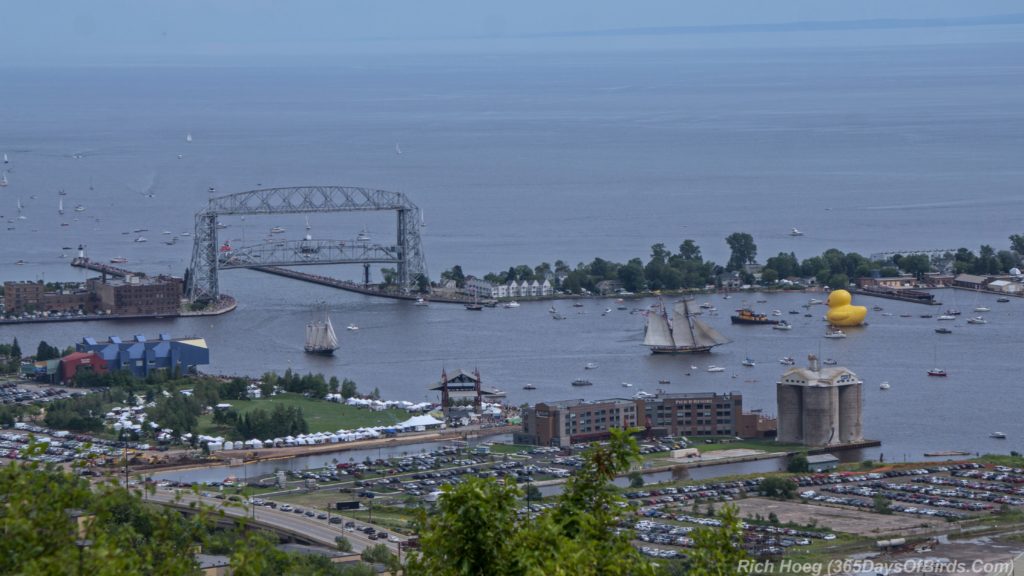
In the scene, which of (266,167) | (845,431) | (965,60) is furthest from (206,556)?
(965,60)

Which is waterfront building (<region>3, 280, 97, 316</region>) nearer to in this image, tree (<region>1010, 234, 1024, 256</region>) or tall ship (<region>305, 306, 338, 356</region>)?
tall ship (<region>305, 306, 338, 356</region>)

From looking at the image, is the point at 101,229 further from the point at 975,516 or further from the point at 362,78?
the point at 362,78

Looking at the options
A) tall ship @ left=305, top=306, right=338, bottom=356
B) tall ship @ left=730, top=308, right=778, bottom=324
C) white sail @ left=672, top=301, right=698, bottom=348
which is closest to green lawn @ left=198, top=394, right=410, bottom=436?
tall ship @ left=305, top=306, right=338, bottom=356

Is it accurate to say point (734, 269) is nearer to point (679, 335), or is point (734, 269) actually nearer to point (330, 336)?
point (679, 335)

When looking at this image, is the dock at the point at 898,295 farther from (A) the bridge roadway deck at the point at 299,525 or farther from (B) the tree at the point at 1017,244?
(A) the bridge roadway deck at the point at 299,525

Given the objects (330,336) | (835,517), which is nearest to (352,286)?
(330,336)

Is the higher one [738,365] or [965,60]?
[965,60]

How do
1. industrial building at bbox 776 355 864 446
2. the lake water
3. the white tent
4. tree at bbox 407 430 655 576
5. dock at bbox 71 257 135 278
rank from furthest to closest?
dock at bbox 71 257 135 278
the lake water
the white tent
industrial building at bbox 776 355 864 446
tree at bbox 407 430 655 576
